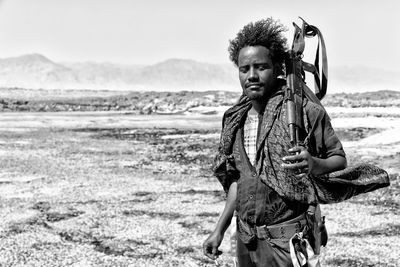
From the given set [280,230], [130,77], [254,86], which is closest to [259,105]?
[254,86]

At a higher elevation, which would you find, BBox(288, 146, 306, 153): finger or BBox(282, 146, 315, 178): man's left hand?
BBox(288, 146, 306, 153): finger

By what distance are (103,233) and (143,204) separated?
6.76 ft

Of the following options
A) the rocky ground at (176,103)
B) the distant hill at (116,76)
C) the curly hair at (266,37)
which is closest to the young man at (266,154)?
the curly hair at (266,37)

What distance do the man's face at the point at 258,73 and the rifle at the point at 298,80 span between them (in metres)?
0.10

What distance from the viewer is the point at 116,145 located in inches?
840

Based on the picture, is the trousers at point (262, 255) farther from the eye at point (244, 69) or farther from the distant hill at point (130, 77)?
the distant hill at point (130, 77)

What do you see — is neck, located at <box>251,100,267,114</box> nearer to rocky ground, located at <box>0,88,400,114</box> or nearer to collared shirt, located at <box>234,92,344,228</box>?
collared shirt, located at <box>234,92,344,228</box>

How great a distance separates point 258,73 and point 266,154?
43cm

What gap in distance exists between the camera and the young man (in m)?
2.77

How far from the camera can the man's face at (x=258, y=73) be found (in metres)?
2.90

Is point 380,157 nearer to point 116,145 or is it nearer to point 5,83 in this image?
point 116,145

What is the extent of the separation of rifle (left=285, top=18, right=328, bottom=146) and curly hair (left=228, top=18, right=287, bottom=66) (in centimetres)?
6

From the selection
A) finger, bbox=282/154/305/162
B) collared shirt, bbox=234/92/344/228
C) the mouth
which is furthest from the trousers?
the mouth

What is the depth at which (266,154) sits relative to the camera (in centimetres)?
285
